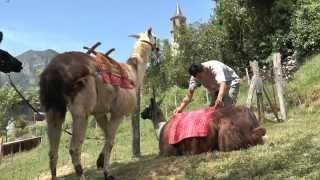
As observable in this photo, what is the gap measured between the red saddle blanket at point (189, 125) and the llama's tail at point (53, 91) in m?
2.23

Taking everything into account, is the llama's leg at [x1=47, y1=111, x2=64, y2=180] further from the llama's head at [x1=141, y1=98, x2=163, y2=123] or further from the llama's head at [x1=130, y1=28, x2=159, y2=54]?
the llama's head at [x1=141, y1=98, x2=163, y2=123]

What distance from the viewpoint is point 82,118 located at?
328 inches

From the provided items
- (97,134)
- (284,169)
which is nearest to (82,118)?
(284,169)

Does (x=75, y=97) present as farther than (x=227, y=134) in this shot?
No

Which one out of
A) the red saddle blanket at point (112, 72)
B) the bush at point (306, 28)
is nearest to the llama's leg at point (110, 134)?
the red saddle blanket at point (112, 72)

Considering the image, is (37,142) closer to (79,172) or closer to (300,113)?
(300,113)

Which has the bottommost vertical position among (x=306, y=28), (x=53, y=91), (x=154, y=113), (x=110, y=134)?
(x=110, y=134)

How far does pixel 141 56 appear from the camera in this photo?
34.9ft

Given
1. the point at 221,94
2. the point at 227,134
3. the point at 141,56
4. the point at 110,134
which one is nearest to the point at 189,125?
the point at 227,134

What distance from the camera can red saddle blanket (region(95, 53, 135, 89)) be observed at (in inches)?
345

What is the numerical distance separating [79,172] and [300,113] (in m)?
8.94

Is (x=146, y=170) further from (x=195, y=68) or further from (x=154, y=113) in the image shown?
(x=154, y=113)

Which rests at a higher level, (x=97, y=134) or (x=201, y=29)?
(x=201, y=29)

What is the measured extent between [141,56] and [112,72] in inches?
67.6
